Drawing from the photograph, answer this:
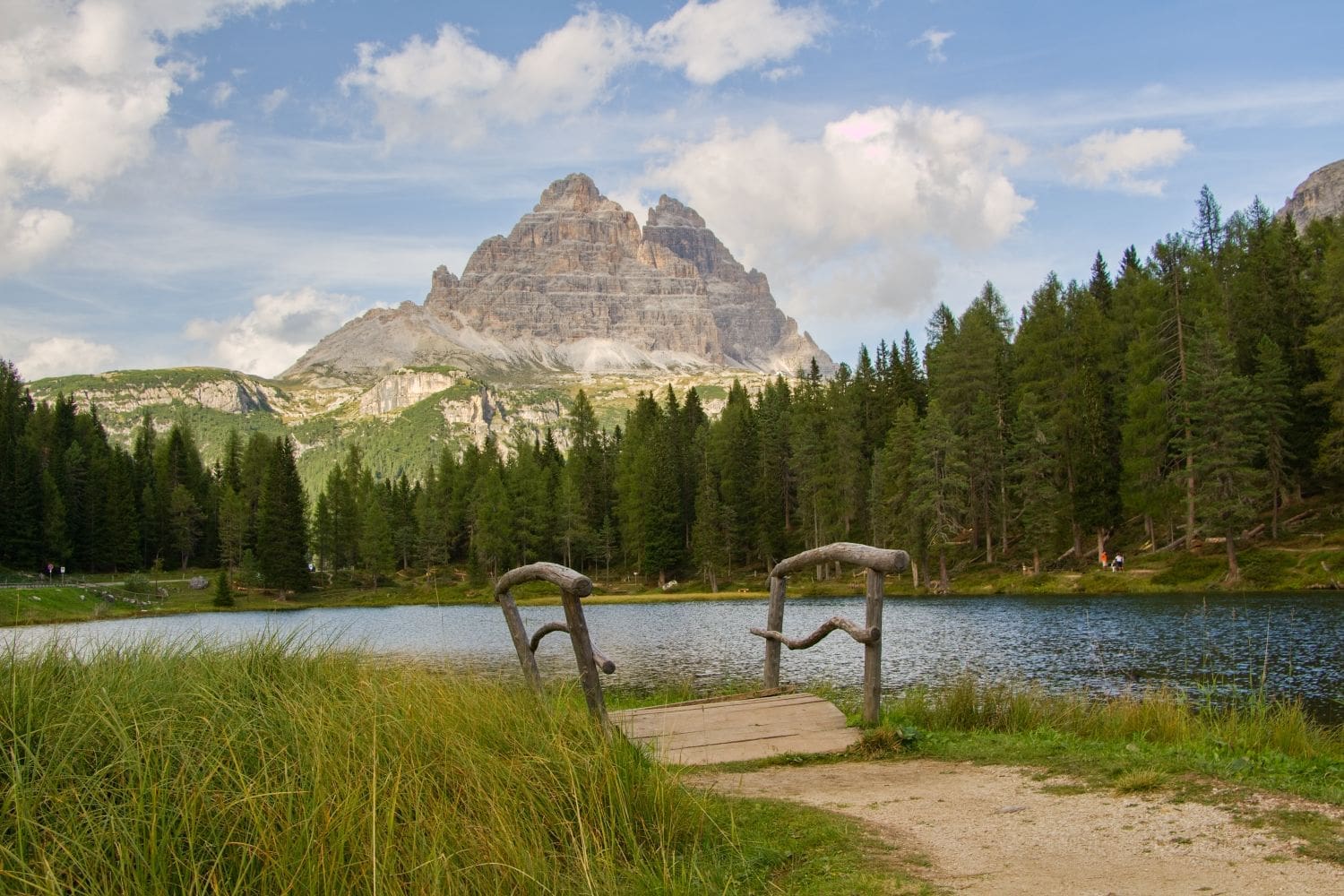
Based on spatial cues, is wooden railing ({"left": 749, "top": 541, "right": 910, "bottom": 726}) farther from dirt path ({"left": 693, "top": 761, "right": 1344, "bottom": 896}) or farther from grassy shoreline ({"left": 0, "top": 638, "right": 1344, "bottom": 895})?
grassy shoreline ({"left": 0, "top": 638, "right": 1344, "bottom": 895})

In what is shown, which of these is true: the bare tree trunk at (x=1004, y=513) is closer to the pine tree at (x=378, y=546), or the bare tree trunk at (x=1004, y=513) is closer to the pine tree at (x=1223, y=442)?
the pine tree at (x=1223, y=442)

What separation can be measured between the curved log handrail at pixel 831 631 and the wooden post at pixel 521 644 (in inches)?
90.6

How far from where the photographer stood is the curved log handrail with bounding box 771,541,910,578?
8930 mm

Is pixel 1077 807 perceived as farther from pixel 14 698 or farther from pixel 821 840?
pixel 14 698

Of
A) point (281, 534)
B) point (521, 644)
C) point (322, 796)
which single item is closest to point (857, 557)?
point (521, 644)

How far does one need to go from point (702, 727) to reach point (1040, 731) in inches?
128

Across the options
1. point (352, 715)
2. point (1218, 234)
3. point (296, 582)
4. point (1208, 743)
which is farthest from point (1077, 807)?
point (296, 582)

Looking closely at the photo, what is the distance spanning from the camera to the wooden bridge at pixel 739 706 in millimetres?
7949

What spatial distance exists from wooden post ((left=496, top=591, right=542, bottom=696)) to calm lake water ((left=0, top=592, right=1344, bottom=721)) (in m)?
1.30

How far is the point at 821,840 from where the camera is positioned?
5.89 m

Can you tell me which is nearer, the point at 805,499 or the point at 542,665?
the point at 542,665

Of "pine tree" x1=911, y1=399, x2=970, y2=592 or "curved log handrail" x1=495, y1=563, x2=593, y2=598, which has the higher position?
"pine tree" x1=911, y1=399, x2=970, y2=592

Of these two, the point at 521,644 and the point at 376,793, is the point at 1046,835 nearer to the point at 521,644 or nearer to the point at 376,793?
the point at 376,793

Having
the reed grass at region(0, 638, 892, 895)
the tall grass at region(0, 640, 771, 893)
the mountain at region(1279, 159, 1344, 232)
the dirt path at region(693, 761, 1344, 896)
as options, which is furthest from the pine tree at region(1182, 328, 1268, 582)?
the mountain at region(1279, 159, 1344, 232)
